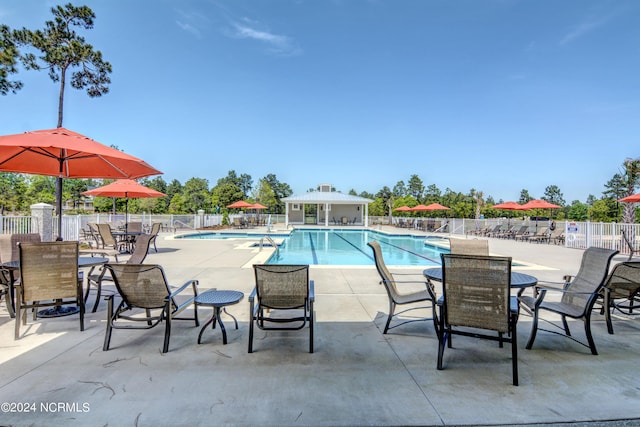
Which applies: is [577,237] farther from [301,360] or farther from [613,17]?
[301,360]

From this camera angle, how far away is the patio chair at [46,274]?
3.10 meters

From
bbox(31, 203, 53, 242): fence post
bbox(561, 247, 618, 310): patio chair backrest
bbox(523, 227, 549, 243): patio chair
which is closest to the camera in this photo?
bbox(561, 247, 618, 310): patio chair backrest

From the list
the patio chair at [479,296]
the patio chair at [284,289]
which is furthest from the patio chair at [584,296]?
the patio chair at [284,289]

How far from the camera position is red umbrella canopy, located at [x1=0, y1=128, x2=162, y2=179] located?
3.59 meters

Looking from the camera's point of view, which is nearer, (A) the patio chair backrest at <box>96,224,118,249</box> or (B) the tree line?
(A) the patio chair backrest at <box>96,224,118,249</box>

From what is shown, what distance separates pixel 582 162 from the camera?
29578 millimetres

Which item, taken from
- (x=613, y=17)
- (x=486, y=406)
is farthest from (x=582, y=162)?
(x=486, y=406)

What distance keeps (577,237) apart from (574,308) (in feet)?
39.0

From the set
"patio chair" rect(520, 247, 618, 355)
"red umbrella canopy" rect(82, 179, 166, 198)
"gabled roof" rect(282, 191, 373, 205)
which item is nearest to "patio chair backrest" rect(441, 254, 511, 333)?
"patio chair" rect(520, 247, 618, 355)

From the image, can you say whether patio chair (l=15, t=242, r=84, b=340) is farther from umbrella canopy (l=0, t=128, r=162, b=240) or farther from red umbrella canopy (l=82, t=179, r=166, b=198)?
red umbrella canopy (l=82, t=179, r=166, b=198)

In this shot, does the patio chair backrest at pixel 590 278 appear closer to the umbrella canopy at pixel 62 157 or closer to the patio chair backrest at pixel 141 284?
the patio chair backrest at pixel 141 284

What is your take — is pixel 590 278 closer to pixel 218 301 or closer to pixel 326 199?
pixel 218 301

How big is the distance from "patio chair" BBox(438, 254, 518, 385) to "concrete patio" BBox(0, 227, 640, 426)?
325 mm

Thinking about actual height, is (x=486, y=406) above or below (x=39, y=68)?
below
